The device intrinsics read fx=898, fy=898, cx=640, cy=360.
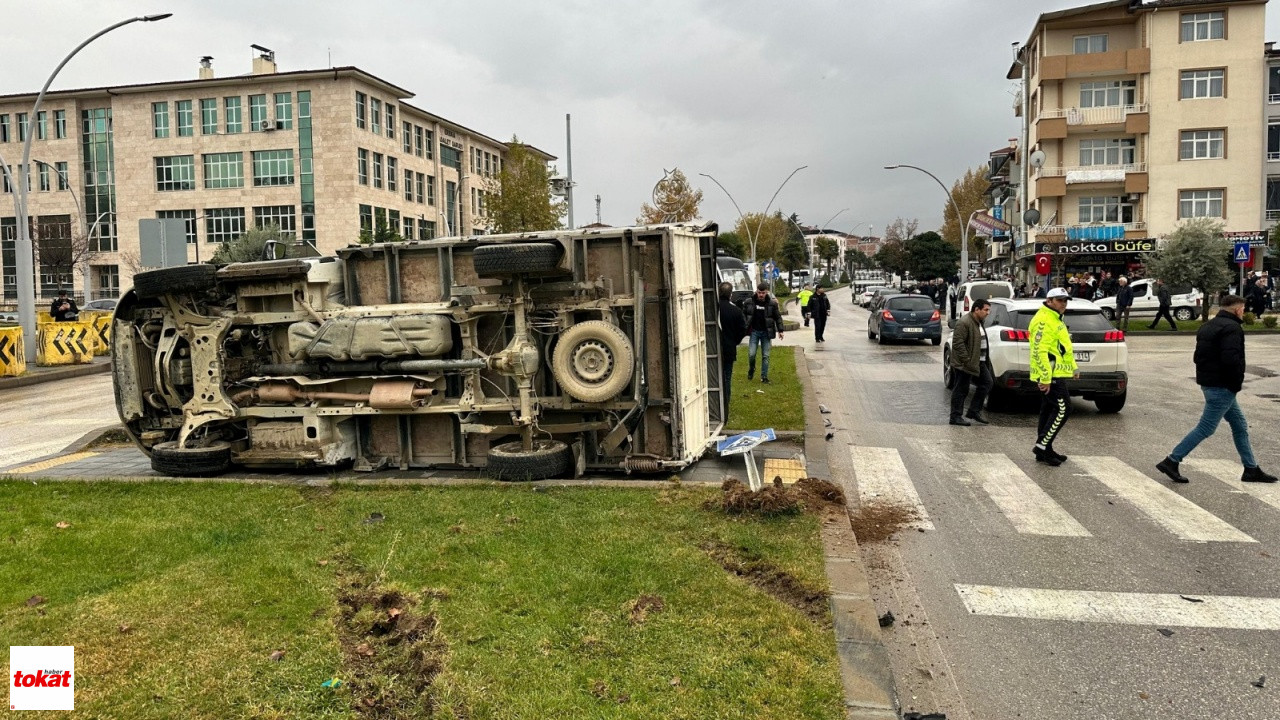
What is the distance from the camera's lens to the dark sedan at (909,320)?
2423 centimetres

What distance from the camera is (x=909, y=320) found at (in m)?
24.3

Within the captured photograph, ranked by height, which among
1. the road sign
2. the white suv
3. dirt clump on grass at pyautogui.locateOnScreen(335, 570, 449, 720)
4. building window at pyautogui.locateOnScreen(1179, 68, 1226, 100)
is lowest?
dirt clump on grass at pyautogui.locateOnScreen(335, 570, 449, 720)

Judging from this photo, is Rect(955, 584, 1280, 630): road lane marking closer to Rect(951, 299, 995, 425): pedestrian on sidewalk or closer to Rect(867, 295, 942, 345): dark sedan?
Rect(951, 299, 995, 425): pedestrian on sidewalk

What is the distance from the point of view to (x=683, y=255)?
26.6ft

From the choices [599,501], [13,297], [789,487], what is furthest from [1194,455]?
[13,297]

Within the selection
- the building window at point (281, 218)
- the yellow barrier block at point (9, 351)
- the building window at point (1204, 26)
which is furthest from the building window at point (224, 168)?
the building window at point (1204, 26)

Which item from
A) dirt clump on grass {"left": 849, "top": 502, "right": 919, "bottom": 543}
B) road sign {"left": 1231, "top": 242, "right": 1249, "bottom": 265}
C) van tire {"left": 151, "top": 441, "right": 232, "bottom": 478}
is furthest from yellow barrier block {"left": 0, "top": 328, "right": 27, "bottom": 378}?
road sign {"left": 1231, "top": 242, "right": 1249, "bottom": 265}

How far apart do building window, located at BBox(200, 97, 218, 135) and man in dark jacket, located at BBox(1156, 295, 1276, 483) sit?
2354 inches

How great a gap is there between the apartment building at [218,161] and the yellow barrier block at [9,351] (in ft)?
111

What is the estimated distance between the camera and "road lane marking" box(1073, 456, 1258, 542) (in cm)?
664

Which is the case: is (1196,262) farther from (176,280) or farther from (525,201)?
(176,280)

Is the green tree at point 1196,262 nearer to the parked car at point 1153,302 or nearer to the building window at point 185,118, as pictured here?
the parked car at point 1153,302

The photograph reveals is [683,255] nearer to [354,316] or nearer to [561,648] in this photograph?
[354,316]

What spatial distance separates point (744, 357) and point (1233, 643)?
571 inches
